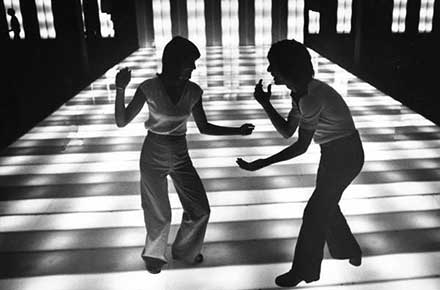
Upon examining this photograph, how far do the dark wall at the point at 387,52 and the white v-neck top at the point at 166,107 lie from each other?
4655 mm

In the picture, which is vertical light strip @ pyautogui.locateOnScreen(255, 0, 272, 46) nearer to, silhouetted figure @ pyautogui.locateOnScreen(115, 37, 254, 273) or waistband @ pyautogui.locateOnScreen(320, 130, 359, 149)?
silhouetted figure @ pyautogui.locateOnScreen(115, 37, 254, 273)

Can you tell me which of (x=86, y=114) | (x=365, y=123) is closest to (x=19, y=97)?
(x=86, y=114)

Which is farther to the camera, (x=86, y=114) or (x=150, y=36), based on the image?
(x=150, y=36)

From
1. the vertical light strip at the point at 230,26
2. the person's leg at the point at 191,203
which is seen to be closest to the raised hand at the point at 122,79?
the person's leg at the point at 191,203

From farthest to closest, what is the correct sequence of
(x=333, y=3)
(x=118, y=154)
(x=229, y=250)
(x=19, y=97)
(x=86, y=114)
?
1. (x=333, y=3)
2. (x=19, y=97)
3. (x=86, y=114)
4. (x=118, y=154)
5. (x=229, y=250)

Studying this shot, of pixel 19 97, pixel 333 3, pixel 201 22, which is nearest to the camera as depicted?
pixel 19 97

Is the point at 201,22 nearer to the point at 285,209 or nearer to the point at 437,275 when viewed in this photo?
the point at 285,209

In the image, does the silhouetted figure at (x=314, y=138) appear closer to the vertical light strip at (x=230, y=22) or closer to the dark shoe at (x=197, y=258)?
the dark shoe at (x=197, y=258)

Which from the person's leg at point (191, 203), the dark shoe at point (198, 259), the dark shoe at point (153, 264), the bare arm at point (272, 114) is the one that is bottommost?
the dark shoe at point (198, 259)

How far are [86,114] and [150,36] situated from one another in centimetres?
1081

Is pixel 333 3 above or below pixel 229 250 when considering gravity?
above

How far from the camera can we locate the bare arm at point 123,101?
233 centimetres

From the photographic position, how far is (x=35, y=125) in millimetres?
6387

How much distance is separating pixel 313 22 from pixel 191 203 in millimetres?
14801
